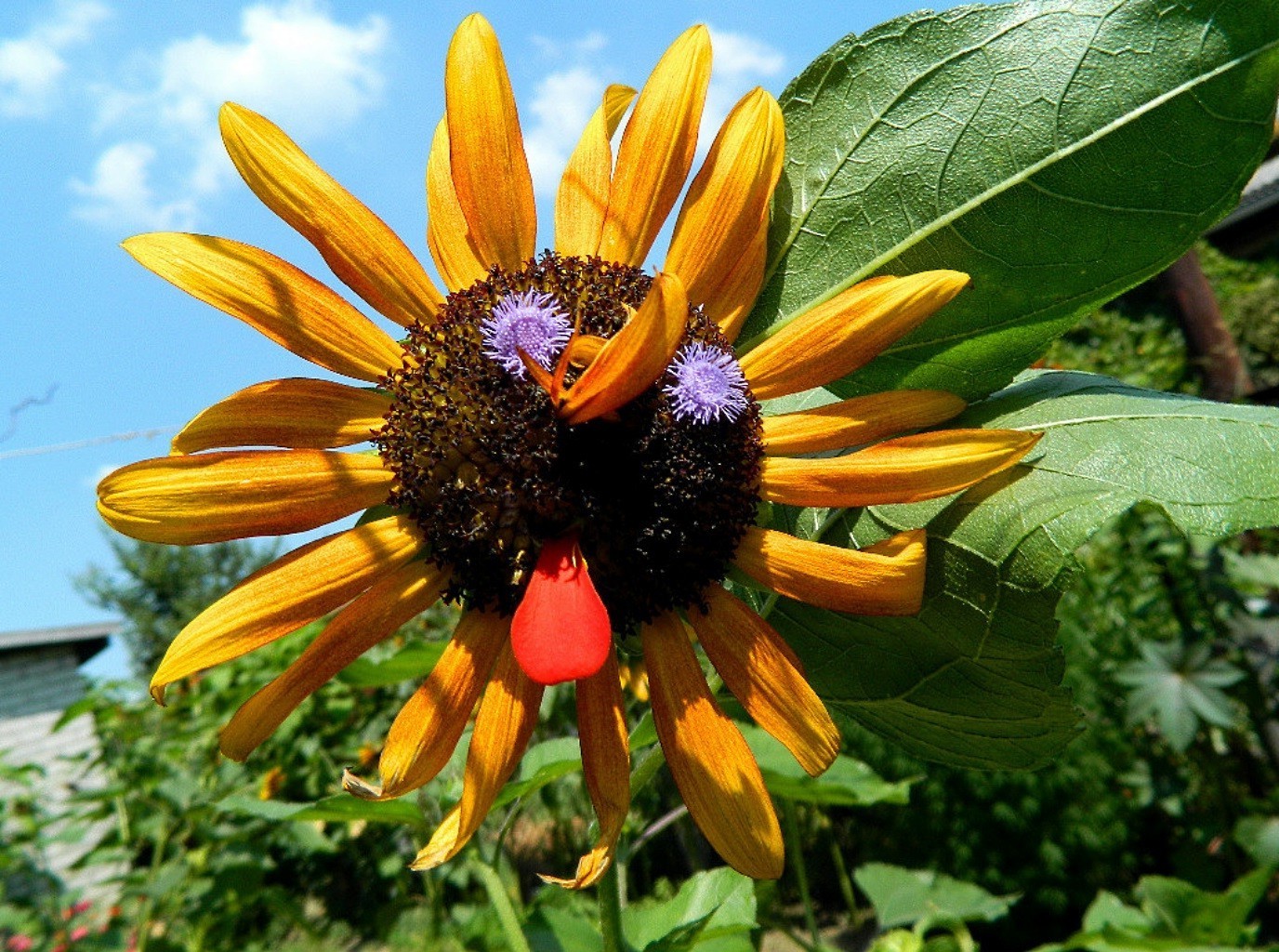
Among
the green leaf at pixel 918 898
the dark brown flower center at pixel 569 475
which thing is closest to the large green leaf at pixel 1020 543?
the dark brown flower center at pixel 569 475

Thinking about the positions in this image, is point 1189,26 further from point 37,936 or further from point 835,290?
point 37,936

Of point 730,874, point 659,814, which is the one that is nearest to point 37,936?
point 659,814

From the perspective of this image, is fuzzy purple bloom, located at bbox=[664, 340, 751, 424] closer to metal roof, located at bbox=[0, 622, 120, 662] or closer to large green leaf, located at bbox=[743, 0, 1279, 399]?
large green leaf, located at bbox=[743, 0, 1279, 399]

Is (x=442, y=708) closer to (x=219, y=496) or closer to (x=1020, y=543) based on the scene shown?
(x=219, y=496)

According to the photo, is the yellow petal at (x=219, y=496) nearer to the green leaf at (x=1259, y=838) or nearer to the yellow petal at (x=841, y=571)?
the yellow petal at (x=841, y=571)

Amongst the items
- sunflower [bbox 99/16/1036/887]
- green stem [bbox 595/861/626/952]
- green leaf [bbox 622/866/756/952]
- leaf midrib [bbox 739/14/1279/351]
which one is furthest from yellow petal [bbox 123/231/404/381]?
green leaf [bbox 622/866/756/952]

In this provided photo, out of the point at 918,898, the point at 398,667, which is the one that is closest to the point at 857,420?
the point at 398,667
